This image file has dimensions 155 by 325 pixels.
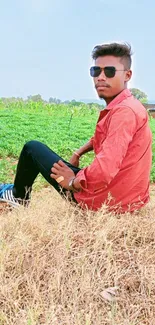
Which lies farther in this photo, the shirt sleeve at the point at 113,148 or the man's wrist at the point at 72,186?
the man's wrist at the point at 72,186

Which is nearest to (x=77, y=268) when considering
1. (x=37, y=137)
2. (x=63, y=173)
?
(x=63, y=173)

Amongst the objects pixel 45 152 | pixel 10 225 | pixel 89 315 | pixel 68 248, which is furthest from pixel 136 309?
pixel 45 152

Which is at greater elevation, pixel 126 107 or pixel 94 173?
pixel 126 107

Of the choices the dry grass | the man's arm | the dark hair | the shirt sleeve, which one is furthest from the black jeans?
the dark hair

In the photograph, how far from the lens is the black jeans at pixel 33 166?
2926 mm

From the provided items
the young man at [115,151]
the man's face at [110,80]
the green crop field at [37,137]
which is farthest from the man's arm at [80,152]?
the green crop field at [37,137]

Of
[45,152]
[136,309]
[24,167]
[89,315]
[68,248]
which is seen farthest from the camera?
[24,167]

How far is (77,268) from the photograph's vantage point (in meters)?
2.29

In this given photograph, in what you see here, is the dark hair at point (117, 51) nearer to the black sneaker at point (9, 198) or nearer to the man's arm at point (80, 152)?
the man's arm at point (80, 152)

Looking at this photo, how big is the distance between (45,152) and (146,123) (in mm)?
710

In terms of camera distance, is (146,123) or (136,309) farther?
(146,123)

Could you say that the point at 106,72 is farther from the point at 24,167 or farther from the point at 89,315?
the point at 89,315

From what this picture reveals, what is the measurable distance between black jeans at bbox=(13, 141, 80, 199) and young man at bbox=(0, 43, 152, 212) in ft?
0.16

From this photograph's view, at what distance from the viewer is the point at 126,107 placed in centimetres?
244
